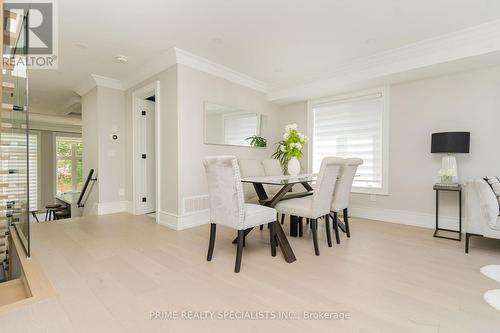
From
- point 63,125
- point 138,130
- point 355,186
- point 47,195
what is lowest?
point 47,195

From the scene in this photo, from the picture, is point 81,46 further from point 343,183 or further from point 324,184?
point 343,183

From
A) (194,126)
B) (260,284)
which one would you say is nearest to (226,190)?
(260,284)

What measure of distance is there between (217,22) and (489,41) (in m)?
3.03

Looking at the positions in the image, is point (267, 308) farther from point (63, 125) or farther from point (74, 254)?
point (63, 125)

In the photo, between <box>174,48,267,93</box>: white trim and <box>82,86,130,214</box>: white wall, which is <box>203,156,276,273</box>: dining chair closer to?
<box>174,48,267,93</box>: white trim

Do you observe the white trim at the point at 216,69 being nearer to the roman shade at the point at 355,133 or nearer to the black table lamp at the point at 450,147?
the roman shade at the point at 355,133

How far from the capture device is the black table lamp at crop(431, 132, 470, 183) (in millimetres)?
2965

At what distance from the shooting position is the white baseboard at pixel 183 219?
11.4 ft

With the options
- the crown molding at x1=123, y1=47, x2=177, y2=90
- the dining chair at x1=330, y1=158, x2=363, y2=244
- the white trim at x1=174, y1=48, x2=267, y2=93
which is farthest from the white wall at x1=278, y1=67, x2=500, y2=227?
the crown molding at x1=123, y1=47, x2=177, y2=90

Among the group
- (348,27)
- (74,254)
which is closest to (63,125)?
(74,254)

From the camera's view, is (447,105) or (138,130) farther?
(138,130)

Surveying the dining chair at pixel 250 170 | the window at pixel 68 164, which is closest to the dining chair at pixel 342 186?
the dining chair at pixel 250 170

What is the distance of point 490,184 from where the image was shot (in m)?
2.63

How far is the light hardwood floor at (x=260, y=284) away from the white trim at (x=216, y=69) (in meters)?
2.46
